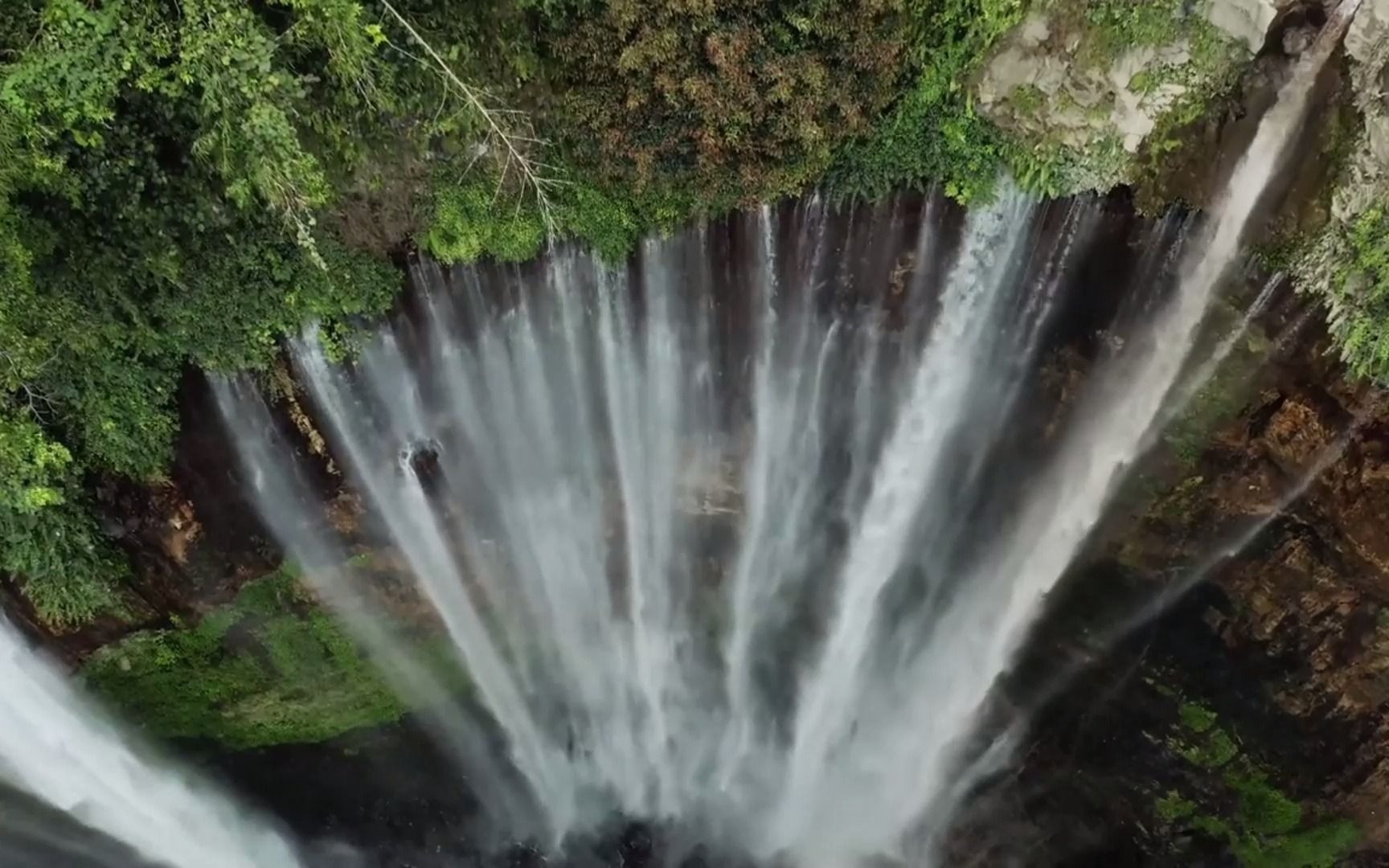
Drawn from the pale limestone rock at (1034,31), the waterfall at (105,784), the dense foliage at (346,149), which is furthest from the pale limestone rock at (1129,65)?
the waterfall at (105,784)

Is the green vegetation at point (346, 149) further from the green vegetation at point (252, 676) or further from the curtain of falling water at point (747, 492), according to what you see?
the green vegetation at point (252, 676)

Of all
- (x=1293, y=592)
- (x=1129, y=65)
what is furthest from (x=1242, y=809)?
(x=1129, y=65)

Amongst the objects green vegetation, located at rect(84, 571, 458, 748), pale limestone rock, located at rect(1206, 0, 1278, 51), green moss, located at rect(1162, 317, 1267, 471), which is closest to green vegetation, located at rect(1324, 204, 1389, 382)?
green moss, located at rect(1162, 317, 1267, 471)

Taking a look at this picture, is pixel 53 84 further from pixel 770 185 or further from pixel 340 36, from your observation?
pixel 770 185

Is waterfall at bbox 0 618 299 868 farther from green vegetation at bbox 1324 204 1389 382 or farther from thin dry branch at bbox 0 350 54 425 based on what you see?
green vegetation at bbox 1324 204 1389 382

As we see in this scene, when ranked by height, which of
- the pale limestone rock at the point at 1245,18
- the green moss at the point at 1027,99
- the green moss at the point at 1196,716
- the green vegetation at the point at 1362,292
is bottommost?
the green moss at the point at 1196,716

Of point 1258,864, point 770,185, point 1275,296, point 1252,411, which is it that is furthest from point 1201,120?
point 1258,864

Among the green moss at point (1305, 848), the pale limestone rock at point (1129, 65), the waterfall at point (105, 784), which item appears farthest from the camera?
the waterfall at point (105, 784)
